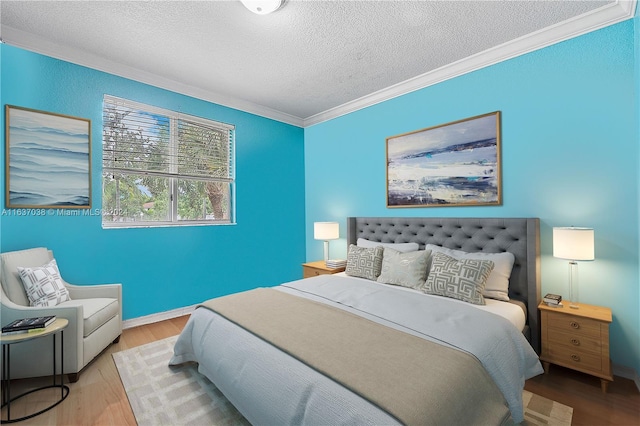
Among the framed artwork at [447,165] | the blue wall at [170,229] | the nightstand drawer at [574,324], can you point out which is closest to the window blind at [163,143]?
the blue wall at [170,229]

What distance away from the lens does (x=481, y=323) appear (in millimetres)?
1749

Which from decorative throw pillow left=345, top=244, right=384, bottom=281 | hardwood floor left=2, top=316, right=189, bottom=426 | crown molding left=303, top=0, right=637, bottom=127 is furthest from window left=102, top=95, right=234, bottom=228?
crown molding left=303, top=0, right=637, bottom=127

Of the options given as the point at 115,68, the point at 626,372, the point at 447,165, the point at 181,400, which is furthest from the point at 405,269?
the point at 115,68

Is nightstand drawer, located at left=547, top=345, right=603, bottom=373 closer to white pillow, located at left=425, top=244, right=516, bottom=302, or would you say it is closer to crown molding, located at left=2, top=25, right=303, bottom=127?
white pillow, located at left=425, top=244, right=516, bottom=302

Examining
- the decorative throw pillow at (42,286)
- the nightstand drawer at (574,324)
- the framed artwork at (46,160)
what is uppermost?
the framed artwork at (46,160)

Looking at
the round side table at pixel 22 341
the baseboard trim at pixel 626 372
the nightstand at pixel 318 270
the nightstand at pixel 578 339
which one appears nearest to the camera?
the round side table at pixel 22 341

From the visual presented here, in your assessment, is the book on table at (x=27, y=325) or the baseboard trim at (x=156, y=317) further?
the baseboard trim at (x=156, y=317)

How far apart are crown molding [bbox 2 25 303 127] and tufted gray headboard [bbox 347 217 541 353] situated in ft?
7.93

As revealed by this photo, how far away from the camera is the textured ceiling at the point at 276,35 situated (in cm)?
217

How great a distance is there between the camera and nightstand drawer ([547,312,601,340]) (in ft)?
6.52

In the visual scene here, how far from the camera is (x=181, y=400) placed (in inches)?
74.6

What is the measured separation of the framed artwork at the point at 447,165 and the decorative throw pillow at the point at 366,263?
2.50 ft

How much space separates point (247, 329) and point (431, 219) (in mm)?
2214

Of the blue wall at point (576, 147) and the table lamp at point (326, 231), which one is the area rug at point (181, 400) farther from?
the table lamp at point (326, 231)
